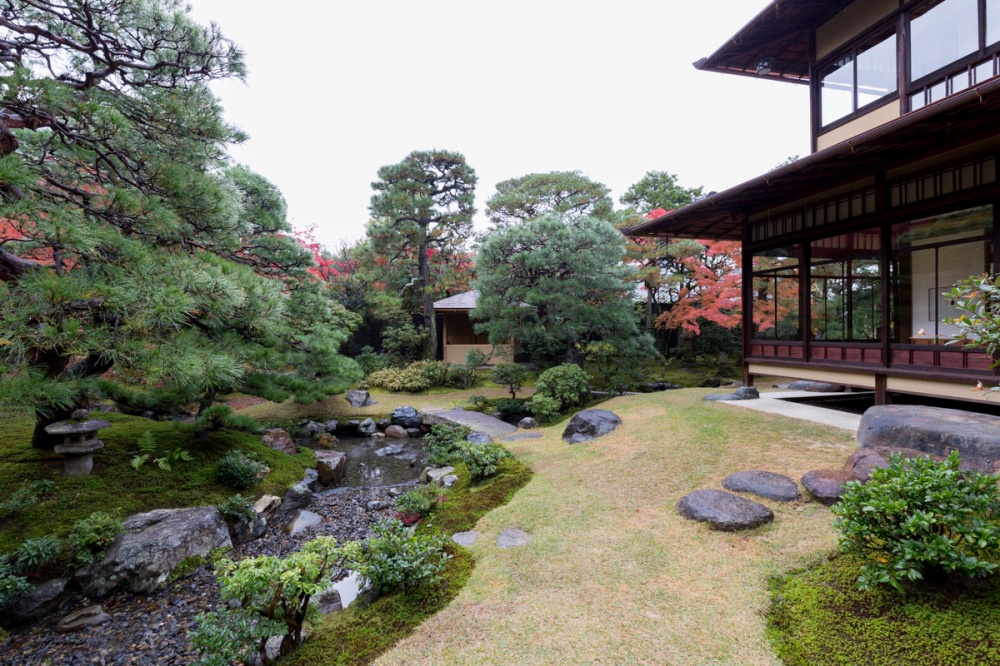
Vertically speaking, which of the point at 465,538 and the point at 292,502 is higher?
the point at 465,538

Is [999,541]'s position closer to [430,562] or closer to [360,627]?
[430,562]

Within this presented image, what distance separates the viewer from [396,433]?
9945mm

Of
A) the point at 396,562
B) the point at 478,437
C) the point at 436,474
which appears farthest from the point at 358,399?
the point at 396,562

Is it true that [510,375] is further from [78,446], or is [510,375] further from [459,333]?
[78,446]

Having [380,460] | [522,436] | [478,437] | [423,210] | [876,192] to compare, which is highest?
[423,210]

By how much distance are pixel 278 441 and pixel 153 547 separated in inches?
124

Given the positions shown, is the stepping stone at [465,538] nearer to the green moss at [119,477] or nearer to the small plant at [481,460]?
the small plant at [481,460]

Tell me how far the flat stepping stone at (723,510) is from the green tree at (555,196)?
47.5 ft

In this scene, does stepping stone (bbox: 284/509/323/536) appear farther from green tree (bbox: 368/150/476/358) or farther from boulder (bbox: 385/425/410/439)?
green tree (bbox: 368/150/476/358)

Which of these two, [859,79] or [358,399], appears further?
[358,399]

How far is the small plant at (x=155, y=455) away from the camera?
→ 5.16 meters

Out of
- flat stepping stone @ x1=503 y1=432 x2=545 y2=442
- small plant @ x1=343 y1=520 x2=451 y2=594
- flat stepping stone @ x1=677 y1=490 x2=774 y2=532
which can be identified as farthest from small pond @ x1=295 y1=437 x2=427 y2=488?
flat stepping stone @ x1=677 y1=490 x2=774 y2=532

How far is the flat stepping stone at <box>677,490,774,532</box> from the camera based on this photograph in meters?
3.71

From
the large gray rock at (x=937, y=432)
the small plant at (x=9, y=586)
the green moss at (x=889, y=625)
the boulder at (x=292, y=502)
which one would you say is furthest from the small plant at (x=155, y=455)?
the large gray rock at (x=937, y=432)
